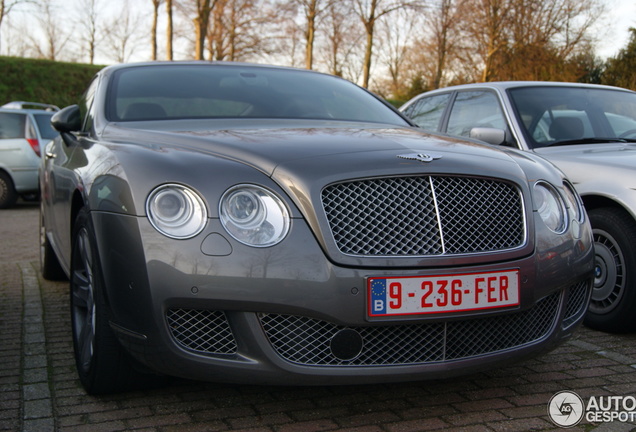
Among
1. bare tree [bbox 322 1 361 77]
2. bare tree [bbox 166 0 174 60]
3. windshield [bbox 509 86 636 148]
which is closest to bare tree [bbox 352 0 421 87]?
bare tree [bbox 322 1 361 77]

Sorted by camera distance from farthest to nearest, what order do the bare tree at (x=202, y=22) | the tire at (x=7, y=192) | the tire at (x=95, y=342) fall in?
the bare tree at (x=202, y=22)
the tire at (x=7, y=192)
the tire at (x=95, y=342)

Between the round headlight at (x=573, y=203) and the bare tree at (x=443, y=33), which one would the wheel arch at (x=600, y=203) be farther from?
the bare tree at (x=443, y=33)

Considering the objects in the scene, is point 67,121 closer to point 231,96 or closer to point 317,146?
point 231,96

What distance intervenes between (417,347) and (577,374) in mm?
1125

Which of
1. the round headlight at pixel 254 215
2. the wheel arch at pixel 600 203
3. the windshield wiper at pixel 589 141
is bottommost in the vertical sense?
the wheel arch at pixel 600 203

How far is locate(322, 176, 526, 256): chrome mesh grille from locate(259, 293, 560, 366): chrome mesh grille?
0.28 metres

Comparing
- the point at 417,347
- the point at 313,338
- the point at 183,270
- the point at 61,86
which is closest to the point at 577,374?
the point at 417,347

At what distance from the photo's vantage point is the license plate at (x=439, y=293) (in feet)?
8.19

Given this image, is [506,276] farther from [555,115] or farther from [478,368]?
[555,115]

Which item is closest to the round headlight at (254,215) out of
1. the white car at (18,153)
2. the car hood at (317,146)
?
the car hood at (317,146)

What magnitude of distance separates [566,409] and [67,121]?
10.0 ft

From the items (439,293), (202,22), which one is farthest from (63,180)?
(202,22)

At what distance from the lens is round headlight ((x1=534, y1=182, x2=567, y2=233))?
117 inches

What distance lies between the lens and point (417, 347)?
8.66 ft
